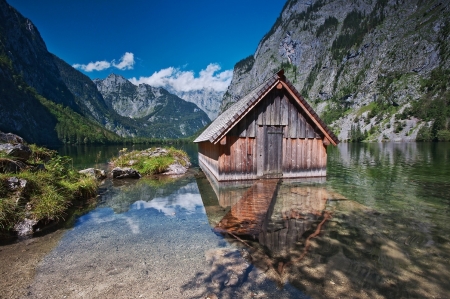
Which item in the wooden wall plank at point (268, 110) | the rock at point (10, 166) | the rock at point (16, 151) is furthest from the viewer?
the wooden wall plank at point (268, 110)

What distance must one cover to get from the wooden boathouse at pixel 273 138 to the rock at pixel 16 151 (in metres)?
8.90

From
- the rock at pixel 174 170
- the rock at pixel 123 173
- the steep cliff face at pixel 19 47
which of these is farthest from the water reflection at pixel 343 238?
the steep cliff face at pixel 19 47

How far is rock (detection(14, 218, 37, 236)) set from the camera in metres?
7.30

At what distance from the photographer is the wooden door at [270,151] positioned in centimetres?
1490

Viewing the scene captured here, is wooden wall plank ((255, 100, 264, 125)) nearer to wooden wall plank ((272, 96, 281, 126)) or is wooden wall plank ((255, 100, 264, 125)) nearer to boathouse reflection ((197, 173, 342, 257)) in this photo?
wooden wall plank ((272, 96, 281, 126))

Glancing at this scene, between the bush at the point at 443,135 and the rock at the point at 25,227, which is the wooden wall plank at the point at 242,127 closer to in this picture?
the rock at the point at 25,227

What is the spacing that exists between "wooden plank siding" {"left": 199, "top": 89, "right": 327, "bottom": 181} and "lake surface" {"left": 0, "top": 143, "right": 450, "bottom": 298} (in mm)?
3706

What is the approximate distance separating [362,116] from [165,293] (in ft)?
544

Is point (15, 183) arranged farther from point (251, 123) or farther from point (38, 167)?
point (251, 123)

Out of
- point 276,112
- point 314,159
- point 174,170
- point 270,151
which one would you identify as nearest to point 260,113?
point 276,112

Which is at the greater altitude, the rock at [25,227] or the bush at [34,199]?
the bush at [34,199]

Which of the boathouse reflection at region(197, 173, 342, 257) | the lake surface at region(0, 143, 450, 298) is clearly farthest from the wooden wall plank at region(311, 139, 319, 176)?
the lake surface at region(0, 143, 450, 298)

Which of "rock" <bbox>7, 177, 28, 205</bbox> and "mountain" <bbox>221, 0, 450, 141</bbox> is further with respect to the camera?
"mountain" <bbox>221, 0, 450, 141</bbox>

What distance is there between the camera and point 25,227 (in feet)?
24.3
